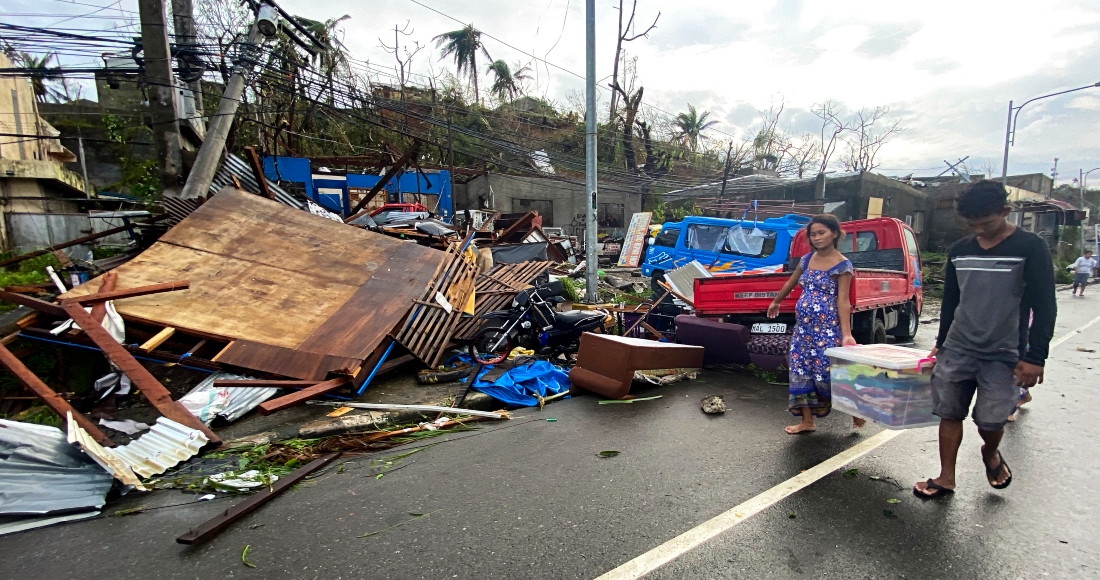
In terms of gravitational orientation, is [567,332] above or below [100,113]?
below

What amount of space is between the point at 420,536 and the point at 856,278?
15.5 feet

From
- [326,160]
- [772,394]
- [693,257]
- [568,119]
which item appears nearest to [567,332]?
[772,394]

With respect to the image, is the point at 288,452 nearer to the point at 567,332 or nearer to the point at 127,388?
the point at 127,388

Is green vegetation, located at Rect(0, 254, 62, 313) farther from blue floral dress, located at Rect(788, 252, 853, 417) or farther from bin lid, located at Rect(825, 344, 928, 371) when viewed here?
bin lid, located at Rect(825, 344, 928, 371)

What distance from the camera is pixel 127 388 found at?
16.5 ft

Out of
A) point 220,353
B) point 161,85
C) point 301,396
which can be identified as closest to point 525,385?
point 301,396

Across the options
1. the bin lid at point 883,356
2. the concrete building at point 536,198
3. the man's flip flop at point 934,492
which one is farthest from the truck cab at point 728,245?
the concrete building at point 536,198

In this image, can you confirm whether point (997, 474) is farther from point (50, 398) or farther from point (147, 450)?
point (50, 398)

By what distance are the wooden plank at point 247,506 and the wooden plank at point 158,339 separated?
99.3 inches

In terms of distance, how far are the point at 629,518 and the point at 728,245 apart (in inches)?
320

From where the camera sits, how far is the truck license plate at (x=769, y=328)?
531cm

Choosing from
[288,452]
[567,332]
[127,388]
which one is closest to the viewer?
[288,452]

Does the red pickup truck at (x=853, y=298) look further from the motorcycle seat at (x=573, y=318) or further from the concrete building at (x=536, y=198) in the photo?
the concrete building at (x=536, y=198)

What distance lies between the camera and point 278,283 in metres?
6.29
